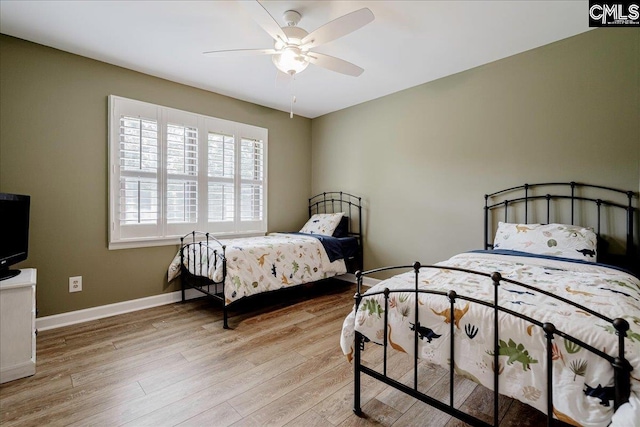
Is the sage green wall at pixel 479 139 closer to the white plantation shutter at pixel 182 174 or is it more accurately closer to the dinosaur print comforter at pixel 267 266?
the dinosaur print comforter at pixel 267 266

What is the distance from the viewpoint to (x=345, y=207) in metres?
4.33

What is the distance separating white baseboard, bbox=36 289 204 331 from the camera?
263 cm

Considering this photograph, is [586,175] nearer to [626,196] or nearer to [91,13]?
[626,196]

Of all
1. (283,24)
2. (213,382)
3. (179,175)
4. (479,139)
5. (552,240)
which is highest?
(283,24)

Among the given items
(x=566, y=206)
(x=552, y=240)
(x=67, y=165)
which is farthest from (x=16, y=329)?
(x=566, y=206)

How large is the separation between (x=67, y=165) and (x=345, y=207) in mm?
3147

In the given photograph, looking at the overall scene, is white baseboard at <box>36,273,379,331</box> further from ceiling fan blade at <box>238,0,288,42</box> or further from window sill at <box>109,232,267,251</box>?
ceiling fan blade at <box>238,0,288,42</box>

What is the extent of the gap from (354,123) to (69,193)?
3.32 metres

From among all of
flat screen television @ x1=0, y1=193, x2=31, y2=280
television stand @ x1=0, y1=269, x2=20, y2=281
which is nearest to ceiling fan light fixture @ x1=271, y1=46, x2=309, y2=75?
flat screen television @ x1=0, y1=193, x2=31, y2=280

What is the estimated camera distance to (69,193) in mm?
2723

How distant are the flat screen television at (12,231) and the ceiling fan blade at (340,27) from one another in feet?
7.72

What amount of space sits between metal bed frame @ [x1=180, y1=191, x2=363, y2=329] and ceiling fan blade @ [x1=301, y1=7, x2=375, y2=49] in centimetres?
184

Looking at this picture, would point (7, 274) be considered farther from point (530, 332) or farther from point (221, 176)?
point (530, 332)

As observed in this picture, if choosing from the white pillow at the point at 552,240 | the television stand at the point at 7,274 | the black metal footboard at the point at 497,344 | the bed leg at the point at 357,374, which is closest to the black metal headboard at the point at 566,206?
the white pillow at the point at 552,240
